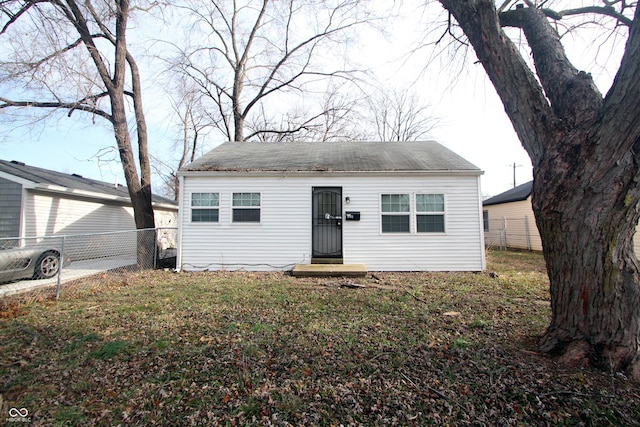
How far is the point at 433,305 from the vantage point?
15.9 feet

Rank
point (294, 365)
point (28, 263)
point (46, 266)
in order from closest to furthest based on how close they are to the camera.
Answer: point (294, 365)
point (28, 263)
point (46, 266)

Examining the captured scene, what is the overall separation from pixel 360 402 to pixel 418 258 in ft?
20.2

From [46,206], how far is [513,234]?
19558mm

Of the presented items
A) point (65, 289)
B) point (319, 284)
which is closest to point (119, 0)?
point (65, 289)

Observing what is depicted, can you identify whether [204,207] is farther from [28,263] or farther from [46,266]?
[28,263]

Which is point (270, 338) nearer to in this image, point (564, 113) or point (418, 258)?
point (564, 113)

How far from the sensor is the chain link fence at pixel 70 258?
558cm

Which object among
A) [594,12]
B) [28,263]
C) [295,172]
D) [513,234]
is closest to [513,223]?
[513,234]

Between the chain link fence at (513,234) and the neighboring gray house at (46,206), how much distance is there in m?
16.2

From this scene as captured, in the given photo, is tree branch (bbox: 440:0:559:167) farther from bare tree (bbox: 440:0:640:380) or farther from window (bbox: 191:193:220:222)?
window (bbox: 191:193:220:222)

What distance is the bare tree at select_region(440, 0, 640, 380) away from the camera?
8.11ft

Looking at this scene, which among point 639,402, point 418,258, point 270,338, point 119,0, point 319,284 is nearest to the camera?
point 639,402

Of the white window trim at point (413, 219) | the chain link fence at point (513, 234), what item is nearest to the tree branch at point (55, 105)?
the white window trim at point (413, 219)

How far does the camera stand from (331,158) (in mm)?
9156
